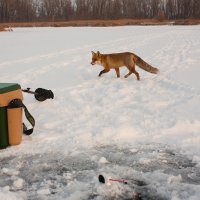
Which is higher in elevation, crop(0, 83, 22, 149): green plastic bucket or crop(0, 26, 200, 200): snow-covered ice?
crop(0, 83, 22, 149): green plastic bucket

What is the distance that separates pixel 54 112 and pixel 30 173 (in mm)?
2868

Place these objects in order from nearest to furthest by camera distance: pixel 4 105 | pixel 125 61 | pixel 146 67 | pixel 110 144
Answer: pixel 4 105, pixel 110 144, pixel 146 67, pixel 125 61

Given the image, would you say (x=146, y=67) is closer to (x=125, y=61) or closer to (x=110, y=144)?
(x=125, y=61)

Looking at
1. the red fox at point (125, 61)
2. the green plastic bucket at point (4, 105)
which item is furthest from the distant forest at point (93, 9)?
the green plastic bucket at point (4, 105)

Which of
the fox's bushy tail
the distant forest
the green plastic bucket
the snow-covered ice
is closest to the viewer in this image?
the snow-covered ice

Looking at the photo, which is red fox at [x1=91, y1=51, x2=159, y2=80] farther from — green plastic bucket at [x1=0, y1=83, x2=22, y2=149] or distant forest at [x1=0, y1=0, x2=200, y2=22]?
distant forest at [x1=0, y1=0, x2=200, y2=22]

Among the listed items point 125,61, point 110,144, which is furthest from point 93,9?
point 110,144

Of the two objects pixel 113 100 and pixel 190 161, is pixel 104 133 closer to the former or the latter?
pixel 190 161

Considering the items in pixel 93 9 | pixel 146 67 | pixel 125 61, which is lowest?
pixel 146 67

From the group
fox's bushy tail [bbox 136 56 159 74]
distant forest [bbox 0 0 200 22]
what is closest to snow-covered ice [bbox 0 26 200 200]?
fox's bushy tail [bbox 136 56 159 74]

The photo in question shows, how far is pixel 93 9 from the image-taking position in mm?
114375

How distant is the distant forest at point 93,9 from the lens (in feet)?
356

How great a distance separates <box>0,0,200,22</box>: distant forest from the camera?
108 m

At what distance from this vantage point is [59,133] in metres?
6.51
